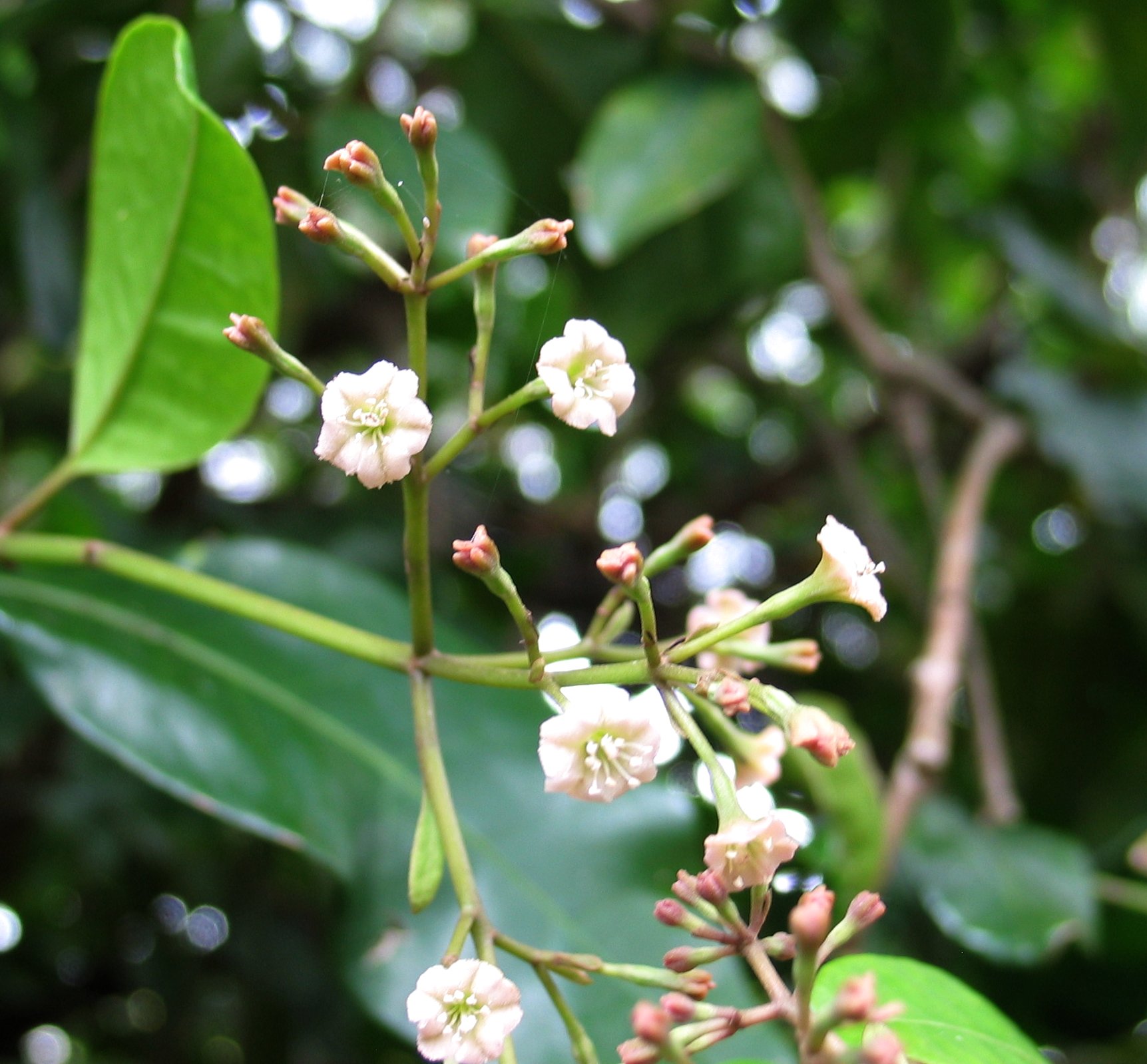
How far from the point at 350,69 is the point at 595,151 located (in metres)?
0.69

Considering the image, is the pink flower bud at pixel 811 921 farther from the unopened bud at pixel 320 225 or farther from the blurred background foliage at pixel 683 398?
the blurred background foliage at pixel 683 398

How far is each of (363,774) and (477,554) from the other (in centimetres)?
63

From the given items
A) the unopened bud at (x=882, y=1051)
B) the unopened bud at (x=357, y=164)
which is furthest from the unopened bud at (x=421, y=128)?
the unopened bud at (x=882, y=1051)

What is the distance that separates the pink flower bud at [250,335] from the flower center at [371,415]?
0.08 meters

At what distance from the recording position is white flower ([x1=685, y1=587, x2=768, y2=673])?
786mm

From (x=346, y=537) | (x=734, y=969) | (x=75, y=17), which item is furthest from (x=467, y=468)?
(x=734, y=969)

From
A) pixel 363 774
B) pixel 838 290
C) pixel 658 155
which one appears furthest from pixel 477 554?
pixel 838 290

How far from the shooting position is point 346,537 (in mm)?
2062

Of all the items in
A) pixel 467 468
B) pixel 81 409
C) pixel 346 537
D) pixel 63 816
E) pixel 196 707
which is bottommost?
pixel 63 816

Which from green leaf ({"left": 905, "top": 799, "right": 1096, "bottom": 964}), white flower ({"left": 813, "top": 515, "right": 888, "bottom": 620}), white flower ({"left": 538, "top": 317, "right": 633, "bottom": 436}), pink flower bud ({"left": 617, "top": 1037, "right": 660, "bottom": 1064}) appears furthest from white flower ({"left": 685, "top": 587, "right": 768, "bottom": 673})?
green leaf ({"left": 905, "top": 799, "right": 1096, "bottom": 964})

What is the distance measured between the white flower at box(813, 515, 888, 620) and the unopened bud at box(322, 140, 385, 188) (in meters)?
0.36

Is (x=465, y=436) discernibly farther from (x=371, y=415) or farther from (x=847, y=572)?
(x=847, y=572)

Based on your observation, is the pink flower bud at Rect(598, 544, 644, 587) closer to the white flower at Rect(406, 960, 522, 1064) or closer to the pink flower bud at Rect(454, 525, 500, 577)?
the pink flower bud at Rect(454, 525, 500, 577)

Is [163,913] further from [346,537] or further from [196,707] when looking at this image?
[196,707]
